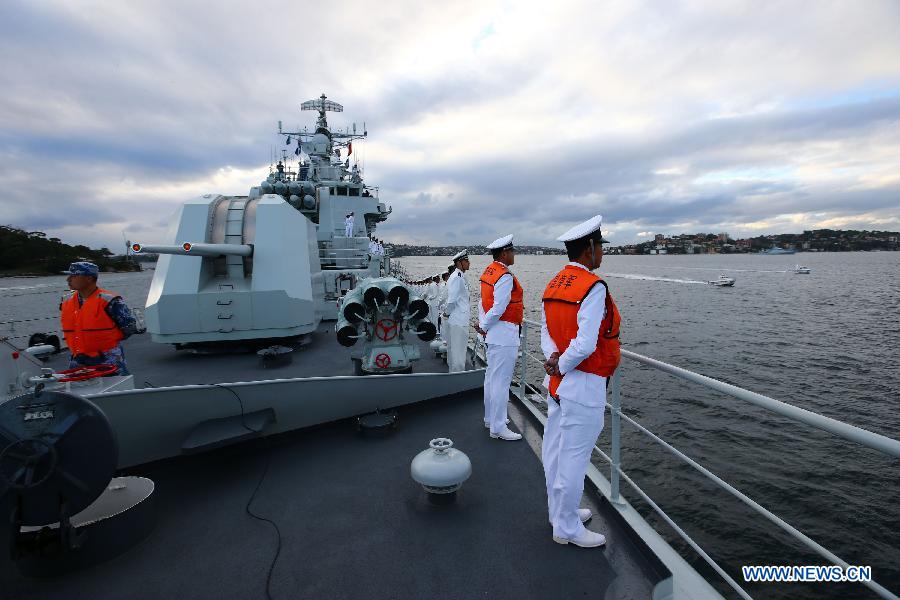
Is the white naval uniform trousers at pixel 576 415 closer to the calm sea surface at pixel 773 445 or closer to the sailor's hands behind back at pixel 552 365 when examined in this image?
the sailor's hands behind back at pixel 552 365

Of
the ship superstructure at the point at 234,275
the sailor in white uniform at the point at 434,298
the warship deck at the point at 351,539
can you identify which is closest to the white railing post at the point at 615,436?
the warship deck at the point at 351,539

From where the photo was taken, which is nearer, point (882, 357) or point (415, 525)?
point (415, 525)

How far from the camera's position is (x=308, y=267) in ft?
19.9

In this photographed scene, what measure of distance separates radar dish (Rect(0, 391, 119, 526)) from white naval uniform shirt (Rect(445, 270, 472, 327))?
133 inches

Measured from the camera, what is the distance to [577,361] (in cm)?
220

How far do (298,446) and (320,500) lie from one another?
0.88 m

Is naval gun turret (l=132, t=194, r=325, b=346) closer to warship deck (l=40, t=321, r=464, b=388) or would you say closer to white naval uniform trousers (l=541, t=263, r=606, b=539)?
warship deck (l=40, t=321, r=464, b=388)

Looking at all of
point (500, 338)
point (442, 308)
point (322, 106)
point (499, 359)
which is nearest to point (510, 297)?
point (500, 338)

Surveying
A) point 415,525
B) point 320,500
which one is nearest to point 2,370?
point 320,500

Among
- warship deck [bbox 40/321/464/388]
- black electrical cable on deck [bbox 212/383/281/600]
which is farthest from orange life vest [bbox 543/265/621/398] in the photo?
warship deck [bbox 40/321/464/388]

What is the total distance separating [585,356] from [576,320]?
7.4 inches

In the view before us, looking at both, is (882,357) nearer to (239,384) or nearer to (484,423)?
(484,423)

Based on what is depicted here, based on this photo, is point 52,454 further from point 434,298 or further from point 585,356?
point 434,298

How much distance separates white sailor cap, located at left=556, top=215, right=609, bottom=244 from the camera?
2340 millimetres
